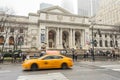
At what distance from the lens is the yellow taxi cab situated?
15.0m

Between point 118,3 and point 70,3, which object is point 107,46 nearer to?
point 118,3

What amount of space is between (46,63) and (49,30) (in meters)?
47.8

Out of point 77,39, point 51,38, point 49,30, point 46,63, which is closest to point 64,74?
point 46,63

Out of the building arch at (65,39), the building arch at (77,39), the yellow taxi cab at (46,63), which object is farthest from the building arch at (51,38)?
the yellow taxi cab at (46,63)

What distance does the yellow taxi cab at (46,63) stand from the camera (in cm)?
1501

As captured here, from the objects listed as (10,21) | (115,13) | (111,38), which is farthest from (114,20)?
(10,21)

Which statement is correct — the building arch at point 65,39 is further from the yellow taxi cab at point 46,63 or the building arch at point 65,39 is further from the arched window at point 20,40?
the yellow taxi cab at point 46,63

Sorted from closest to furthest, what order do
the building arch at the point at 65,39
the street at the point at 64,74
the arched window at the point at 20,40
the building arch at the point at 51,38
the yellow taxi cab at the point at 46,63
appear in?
the street at the point at 64,74 → the yellow taxi cab at the point at 46,63 → the arched window at the point at 20,40 → the building arch at the point at 51,38 → the building arch at the point at 65,39

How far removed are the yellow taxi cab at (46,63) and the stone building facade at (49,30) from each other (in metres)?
40.4

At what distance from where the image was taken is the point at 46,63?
1543cm

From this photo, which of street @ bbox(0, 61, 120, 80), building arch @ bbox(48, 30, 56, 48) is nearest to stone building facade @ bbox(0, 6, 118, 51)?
building arch @ bbox(48, 30, 56, 48)

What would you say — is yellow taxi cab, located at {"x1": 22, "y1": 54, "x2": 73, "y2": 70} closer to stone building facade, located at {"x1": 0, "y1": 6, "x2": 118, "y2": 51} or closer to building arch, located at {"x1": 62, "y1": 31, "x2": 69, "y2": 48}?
stone building facade, located at {"x1": 0, "y1": 6, "x2": 118, "y2": 51}

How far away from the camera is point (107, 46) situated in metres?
74.9

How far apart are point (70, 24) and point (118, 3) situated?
4303 centimetres
